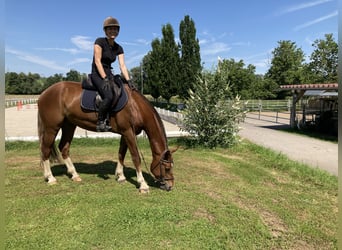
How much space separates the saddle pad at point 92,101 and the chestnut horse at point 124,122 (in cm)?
7

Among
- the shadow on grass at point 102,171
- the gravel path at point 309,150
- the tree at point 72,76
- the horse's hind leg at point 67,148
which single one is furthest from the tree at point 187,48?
the tree at point 72,76

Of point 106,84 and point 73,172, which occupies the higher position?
point 106,84

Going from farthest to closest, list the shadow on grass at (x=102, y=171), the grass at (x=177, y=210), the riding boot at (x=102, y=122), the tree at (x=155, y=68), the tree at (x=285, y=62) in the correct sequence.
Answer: the tree at (x=285, y=62) < the tree at (x=155, y=68) < the shadow on grass at (x=102, y=171) < the riding boot at (x=102, y=122) < the grass at (x=177, y=210)

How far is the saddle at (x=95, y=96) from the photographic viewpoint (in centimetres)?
463

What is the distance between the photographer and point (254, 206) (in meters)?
4.44

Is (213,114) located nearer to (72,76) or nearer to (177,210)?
(177,210)

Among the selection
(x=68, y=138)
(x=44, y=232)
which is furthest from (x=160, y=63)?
(x=44, y=232)

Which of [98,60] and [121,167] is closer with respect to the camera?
[98,60]

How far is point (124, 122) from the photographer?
15.5 feet

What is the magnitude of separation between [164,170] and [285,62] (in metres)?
47.5

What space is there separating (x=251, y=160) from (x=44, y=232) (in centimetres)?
602

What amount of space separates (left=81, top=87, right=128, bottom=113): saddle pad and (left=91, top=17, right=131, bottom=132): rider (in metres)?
0.15

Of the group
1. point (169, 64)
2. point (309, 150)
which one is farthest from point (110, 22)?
point (169, 64)

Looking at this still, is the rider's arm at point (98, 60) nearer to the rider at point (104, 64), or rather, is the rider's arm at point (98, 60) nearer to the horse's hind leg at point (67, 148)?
the rider at point (104, 64)
